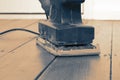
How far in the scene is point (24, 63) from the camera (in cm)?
89

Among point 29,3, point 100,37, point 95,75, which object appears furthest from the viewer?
point 29,3

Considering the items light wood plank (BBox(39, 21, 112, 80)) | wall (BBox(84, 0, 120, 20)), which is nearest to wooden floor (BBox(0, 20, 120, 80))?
light wood plank (BBox(39, 21, 112, 80))

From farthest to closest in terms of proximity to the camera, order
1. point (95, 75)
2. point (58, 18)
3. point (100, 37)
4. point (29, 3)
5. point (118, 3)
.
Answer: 1. point (29, 3)
2. point (118, 3)
3. point (100, 37)
4. point (58, 18)
5. point (95, 75)

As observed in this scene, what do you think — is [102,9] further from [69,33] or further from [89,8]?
[69,33]

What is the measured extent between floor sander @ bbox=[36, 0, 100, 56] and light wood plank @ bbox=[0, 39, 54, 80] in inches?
1.8

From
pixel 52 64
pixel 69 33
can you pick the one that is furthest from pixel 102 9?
pixel 52 64

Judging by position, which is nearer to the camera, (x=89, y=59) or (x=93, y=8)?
(x=89, y=59)

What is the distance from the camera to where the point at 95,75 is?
2.49 feet

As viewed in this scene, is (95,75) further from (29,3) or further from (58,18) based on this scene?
(29,3)

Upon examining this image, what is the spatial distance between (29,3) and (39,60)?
1412mm

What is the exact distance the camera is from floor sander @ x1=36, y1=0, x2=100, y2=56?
0.97m

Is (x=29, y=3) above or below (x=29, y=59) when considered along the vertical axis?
above

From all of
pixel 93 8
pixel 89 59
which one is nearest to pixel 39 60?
pixel 89 59

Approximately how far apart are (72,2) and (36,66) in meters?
0.26
